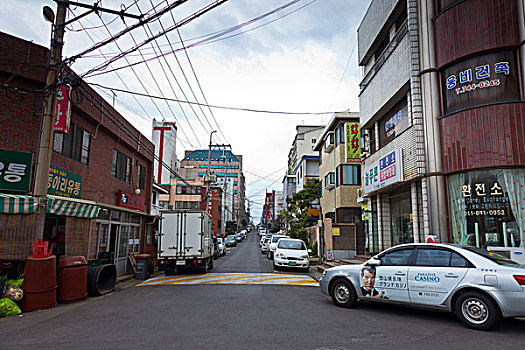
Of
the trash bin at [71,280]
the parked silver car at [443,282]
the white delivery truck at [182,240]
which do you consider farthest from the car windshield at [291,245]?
the trash bin at [71,280]

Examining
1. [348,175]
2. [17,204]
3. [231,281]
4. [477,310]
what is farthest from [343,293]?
[348,175]

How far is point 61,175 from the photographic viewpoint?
42.3 ft

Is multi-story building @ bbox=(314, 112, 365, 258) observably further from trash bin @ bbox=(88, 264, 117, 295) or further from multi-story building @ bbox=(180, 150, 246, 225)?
multi-story building @ bbox=(180, 150, 246, 225)

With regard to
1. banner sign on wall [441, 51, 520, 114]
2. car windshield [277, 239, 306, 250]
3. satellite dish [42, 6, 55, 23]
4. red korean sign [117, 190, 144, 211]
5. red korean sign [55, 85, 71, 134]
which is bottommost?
car windshield [277, 239, 306, 250]

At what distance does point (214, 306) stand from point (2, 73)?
29.8ft

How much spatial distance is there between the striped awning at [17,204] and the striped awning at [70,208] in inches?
19.7

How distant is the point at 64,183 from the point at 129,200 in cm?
653

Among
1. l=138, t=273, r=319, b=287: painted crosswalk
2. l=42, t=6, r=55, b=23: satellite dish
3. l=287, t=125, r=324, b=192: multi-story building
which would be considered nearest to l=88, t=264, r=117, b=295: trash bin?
l=138, t=273, r=319, b=287: painted crosswalk

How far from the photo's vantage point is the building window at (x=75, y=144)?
13.1 m

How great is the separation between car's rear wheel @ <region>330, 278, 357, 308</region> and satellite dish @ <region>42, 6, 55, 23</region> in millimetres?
10521

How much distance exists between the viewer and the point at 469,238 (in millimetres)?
11469

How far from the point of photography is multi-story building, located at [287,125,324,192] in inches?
1743

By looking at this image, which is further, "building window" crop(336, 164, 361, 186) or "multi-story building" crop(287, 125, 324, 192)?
"multi-story building" crop(287, 125, 324, 192)

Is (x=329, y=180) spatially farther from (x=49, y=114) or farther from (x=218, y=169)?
(x=218, y=169)
